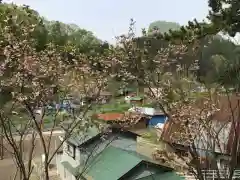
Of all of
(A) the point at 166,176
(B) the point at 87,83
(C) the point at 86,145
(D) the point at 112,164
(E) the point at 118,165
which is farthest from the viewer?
(C) the point at 86,145

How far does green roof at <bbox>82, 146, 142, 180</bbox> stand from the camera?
11.6 m

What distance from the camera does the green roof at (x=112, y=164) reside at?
38.1ft

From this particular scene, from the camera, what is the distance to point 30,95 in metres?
7.16

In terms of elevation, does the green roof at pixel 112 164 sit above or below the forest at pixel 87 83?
below

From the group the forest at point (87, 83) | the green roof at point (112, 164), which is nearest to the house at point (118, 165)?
the green roof at point (112, 164)

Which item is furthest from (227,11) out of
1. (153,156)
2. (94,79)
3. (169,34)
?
(94,79)

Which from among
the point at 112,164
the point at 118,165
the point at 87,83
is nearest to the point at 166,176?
the point at 118,165

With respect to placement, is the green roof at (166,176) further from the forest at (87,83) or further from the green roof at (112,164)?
the forest at (87,83)

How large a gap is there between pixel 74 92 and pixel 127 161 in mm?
3914

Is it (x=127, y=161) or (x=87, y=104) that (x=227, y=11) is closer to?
(x=127, y=161)

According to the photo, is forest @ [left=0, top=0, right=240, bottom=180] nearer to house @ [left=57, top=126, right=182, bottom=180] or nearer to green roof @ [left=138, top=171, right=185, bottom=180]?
house @ [left=57, top=126, right=182, bottom=180]

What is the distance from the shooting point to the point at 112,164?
12.4m

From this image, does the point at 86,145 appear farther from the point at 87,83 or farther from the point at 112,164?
the point at 87,83

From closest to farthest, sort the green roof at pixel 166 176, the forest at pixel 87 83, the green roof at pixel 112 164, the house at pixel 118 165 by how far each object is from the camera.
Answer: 1. the forest at pixel 87 83
2. the green roof at pixel 166 176
3. the house at pixel 118 165
4. the green roof at pixel 112 164
